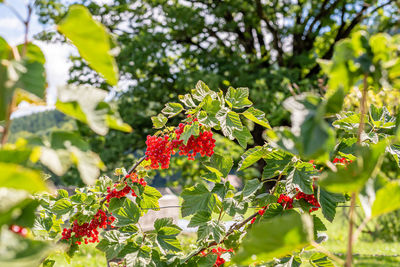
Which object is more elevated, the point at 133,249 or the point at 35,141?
the point at 35,141

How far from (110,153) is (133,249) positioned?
8.35 m

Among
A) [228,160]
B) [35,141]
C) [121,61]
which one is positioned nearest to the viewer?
[35,141]

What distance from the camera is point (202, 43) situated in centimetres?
1002

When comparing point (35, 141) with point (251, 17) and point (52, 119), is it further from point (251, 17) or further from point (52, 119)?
point (52, 119)

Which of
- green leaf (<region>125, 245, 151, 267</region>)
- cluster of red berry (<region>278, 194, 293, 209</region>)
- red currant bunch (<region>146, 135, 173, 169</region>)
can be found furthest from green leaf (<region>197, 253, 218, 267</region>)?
red currant bunch (<region>146, 135, 173, 169</region>)

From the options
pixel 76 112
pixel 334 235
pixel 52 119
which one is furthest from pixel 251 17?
pixel 52 119

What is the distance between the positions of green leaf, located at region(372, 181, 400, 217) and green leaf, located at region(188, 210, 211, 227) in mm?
822

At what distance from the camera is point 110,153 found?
927 cm

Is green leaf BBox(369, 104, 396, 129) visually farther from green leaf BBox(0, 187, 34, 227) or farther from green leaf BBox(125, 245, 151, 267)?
green leaf BBox(0, 187, 34, 227)

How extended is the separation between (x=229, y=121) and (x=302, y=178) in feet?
1.36

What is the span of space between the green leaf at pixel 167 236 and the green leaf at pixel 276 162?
16.2 inches

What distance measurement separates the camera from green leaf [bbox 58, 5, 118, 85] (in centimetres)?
50

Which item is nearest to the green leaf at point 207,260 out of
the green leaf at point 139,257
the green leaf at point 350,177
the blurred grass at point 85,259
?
the green leaf at point 139,257

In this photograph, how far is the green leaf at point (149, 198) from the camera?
61.4 inches
